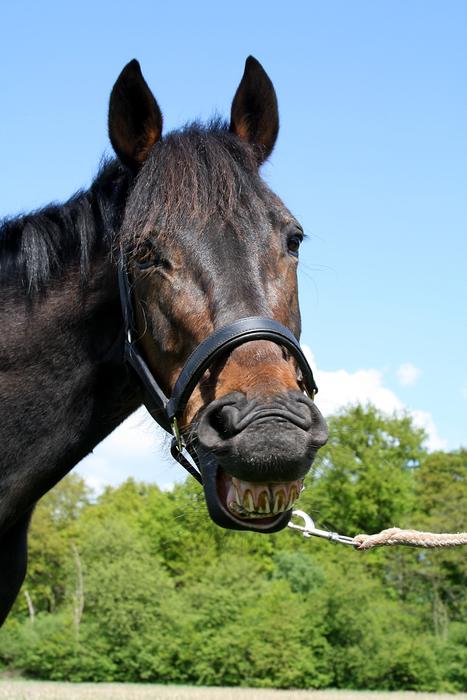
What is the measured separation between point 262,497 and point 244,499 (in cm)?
10

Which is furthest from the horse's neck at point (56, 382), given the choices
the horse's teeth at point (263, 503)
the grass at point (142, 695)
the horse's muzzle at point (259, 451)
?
the grass at point (142, 695)

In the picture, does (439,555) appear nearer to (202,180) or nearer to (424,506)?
(424,506)

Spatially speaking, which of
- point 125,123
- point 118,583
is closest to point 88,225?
point 125,123

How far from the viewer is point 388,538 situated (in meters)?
5.44

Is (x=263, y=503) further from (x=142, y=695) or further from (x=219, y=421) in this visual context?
(x=142, y=695)

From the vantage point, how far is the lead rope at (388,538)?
5.34m

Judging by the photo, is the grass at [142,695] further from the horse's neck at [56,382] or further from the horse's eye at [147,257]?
the horse's eye at [147,257]

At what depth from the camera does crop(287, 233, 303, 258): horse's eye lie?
491cm

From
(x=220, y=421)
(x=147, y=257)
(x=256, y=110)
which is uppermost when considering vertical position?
(x=256, y=110)

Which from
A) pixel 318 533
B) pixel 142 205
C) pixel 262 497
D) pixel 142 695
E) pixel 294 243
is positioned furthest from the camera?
pixel 142 695

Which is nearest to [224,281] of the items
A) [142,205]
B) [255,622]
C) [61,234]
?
[142,205]

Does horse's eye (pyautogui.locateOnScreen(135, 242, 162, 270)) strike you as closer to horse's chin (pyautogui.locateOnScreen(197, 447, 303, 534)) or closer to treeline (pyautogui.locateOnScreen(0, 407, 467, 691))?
horse's chin (pyautogui.locateOnScreen(197, 447, 303, 534))

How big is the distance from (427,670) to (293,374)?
39367 mm

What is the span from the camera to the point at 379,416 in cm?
6831
